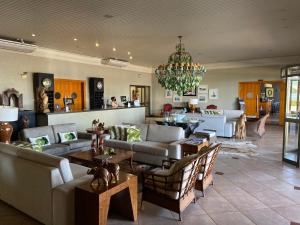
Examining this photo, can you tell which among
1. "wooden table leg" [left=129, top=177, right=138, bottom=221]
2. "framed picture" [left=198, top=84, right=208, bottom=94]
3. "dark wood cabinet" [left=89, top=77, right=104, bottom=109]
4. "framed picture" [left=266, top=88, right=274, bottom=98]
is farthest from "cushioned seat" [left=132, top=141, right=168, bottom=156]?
"framed picture" [left=266, top=88, right=274, bottom=98]

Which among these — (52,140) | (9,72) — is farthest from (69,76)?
(52,140)

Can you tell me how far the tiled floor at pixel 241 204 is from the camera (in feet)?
Answer: 9.53

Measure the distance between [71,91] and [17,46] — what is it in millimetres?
2719

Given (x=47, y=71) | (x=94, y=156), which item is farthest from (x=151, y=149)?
(x=47, y=71)

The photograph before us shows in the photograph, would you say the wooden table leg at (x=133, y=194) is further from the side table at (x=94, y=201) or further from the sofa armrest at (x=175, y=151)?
the sofa armrest at (x=175, y=151)

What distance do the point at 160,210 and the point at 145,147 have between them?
1807 mm

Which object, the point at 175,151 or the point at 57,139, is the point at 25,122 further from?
the point at 175,151

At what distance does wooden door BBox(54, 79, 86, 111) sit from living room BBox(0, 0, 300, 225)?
38 millimetres

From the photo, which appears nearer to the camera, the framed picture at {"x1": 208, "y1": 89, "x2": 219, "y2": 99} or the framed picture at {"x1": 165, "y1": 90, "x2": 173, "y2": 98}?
the framed picture at {"x1": 208, "y1": 89, "x2": 219, "y2": 99}

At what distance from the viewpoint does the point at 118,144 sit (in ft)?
17.0

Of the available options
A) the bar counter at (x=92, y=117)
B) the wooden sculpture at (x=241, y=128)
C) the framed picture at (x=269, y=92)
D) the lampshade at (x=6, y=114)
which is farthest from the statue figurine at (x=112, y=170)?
the framed picture at (x=269, y=92)

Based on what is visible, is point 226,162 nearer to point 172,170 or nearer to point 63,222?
point 172,170

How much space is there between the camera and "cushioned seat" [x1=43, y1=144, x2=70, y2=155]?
4.87m

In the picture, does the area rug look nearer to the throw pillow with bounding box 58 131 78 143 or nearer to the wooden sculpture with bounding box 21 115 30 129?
the throw pillow with bounding box 58 131 78 143
